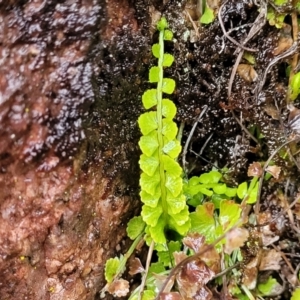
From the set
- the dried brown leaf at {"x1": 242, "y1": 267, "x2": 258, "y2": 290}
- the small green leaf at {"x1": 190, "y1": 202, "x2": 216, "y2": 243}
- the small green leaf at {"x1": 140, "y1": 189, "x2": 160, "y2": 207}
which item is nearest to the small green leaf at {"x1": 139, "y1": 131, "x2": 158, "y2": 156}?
the small green leaf at {"x1": 140, "y1": 189, "x2": 160, "y2": 207}

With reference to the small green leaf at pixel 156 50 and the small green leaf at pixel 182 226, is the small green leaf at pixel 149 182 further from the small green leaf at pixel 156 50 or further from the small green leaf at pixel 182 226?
the small green leaf at pixel 156 50

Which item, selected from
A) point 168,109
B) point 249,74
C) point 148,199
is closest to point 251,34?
point 249,74

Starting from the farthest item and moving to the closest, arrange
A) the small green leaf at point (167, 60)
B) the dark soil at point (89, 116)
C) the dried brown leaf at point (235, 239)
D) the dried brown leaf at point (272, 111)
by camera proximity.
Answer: the dried brown leaf at point (272, 111)
the small green leaf at point (167, 60)
the dark soil at point (89, 116)
the dried brown leaf at point (235, 239)

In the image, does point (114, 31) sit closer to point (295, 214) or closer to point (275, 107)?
point (275, 107)

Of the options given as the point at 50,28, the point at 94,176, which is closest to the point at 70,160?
the point at 94,176

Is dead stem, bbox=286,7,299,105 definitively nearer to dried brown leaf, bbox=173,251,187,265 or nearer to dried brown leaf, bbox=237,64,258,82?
dried brown leaf, bbox=237,64,258,82

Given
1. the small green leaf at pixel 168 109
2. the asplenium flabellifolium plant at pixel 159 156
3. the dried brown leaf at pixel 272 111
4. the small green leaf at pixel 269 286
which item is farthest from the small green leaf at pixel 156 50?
the small green leaf at pixel 269 286
